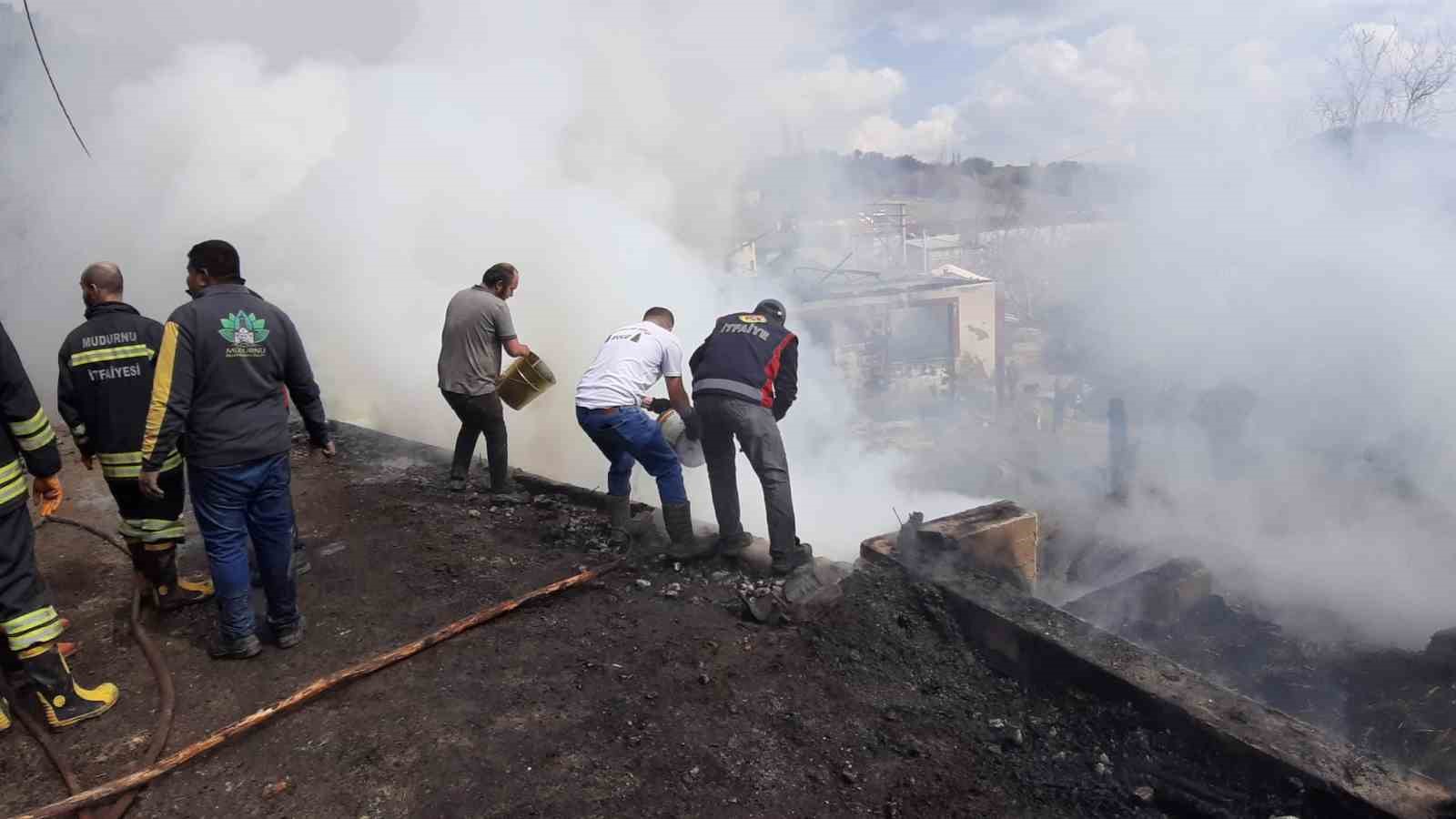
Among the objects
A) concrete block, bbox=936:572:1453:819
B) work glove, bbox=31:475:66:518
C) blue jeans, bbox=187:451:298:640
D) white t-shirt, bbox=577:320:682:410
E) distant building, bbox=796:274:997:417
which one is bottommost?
distant building, bbox=796:274:997:417

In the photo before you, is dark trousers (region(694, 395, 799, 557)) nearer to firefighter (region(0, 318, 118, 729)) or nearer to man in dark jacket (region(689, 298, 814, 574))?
man in dark jacket (region(689, 298, 814, 574))

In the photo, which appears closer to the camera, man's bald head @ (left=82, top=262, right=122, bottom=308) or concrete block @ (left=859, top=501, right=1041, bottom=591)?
man's bald head @ (left=82, top=262, right=122, bottom=308)

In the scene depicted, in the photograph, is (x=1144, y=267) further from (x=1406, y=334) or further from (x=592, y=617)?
(x=592, y=617)

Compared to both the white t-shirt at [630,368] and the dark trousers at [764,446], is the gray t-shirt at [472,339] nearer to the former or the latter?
the white t-shirt at [630,368]

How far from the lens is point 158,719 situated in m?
3.13

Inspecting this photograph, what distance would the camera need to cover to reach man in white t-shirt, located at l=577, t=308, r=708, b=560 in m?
4.36

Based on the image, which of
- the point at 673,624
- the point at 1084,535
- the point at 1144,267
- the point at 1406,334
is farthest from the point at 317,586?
the point at 1144,267

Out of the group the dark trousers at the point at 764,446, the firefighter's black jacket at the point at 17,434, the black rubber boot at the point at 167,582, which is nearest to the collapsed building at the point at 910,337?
the dark trousers at the point at 764,446

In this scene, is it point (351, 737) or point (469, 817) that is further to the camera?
point (351, 737)

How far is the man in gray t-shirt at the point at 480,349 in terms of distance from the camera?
523 centimetres

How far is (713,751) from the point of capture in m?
2.89

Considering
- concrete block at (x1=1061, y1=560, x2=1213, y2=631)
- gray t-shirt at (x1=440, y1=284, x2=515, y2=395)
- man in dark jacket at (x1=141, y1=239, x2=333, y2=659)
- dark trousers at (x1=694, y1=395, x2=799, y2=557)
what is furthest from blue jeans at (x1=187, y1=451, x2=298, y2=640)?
concrete block at (x1=1061, y1=560, x2=1213, y2=631)

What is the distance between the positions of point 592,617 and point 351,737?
1142mm

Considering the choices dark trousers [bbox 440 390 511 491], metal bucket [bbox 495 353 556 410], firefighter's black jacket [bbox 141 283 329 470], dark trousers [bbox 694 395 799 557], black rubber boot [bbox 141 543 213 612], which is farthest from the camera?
metal bucket [bbox 495 353 556 410]
